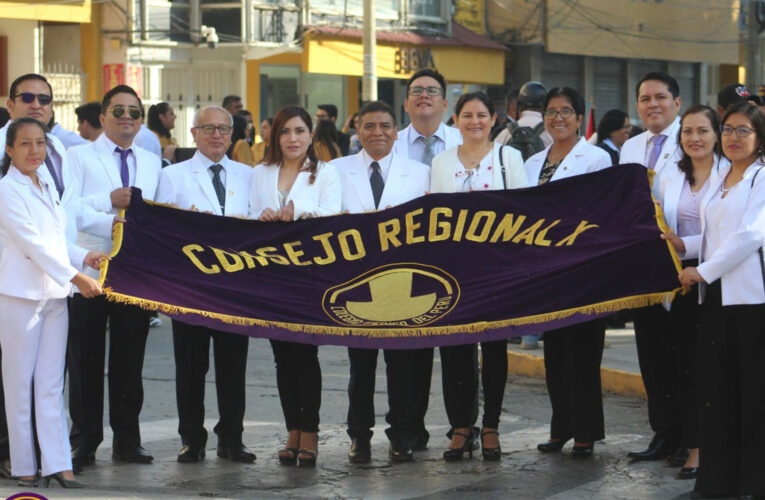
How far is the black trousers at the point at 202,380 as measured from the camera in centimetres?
780

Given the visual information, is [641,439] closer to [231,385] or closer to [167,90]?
[231,385]

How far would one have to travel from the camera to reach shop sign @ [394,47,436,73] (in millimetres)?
32094

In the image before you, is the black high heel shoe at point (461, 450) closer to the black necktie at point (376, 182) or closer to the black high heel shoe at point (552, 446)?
the black high heel shoe at point (552, 446)

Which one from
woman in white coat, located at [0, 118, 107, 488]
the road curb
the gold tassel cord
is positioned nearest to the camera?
woman in white coat, located at [0, 118, 107, 488]

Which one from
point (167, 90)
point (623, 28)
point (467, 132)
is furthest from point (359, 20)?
point (467, 132)

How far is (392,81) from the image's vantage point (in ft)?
112

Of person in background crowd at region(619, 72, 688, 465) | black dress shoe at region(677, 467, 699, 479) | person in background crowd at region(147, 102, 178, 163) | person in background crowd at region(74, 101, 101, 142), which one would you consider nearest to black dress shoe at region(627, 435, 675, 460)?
person in background crowd at region(619, 72, 688, 465)

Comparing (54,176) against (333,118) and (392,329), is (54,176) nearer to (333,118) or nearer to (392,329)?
(392,329)

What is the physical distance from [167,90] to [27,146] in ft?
70.2

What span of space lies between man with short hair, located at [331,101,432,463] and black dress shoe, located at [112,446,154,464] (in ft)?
4.10

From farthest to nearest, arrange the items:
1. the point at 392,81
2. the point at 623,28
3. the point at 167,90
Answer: the point at 623,28 < the point at 392,81 < the point at 167,90

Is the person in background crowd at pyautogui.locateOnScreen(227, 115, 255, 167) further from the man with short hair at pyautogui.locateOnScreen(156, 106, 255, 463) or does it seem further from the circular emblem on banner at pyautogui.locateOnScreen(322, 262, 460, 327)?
the circular emblem on banner at pyautogui.locateOnScreen(322, 262, 460, 327)

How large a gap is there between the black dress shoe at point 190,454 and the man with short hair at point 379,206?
36.6 inches

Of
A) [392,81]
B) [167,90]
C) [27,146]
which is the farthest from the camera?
[392,81]
